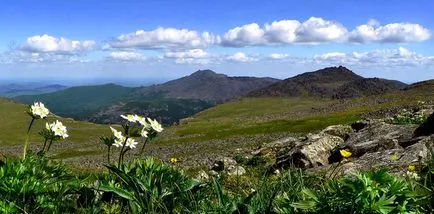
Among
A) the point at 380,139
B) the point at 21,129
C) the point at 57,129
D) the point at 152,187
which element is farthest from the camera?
the point at 21,129

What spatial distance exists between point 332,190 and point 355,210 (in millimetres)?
292

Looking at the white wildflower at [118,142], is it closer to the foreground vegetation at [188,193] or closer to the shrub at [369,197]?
the foreground vegetation at [188,193]

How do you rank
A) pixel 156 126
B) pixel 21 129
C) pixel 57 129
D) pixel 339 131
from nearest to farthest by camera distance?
pixel 156 126 < pixel 57 129 < pixel 339 131 < pixel 21 129

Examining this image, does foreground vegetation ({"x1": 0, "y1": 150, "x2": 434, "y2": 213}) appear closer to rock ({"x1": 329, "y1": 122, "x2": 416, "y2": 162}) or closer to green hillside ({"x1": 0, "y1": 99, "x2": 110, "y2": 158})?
rock ({"x1": 329, "y1": 122, "x2": 416, "y2": 162})

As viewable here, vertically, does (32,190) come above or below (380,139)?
above

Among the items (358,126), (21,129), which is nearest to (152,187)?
(358,126)

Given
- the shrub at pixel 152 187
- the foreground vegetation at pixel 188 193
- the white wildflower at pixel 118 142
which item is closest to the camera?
the foreground vegetation at pixel 188 193

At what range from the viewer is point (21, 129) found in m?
150

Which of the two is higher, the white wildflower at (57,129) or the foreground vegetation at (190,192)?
the white wildflower at (57,129)

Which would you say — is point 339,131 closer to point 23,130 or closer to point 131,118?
point 131,118

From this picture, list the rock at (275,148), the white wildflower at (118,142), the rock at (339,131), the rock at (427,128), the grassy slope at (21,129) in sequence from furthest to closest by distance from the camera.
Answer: the grassy slope at (21,129)
the rock at (275,148)
the rock at (339,131)
the rock at (427,128)
the white wildflower at (118,142)

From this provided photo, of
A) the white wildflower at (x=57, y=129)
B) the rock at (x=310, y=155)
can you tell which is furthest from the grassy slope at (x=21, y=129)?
the white wildflower at (x=57, y=129)

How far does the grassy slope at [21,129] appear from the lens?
5148 inches

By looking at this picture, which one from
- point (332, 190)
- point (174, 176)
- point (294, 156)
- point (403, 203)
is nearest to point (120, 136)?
point (174, 176)
